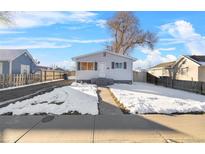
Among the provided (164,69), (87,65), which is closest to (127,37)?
(164,69)

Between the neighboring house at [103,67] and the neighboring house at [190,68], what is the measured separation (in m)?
5.93

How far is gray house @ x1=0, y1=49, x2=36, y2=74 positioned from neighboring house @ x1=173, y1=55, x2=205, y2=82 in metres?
15.1

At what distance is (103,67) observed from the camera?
23141 millimetres

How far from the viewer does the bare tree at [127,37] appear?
33478 mm

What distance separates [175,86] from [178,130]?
15.7 meters

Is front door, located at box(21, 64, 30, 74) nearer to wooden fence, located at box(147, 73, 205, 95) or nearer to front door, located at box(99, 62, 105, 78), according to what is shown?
front door, located at box(99, 62, 105, 78)

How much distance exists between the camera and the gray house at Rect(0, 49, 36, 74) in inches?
878

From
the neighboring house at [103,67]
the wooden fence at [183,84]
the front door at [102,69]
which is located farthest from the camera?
the neighboring house at [103,67]

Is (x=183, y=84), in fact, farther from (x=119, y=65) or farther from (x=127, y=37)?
(x=127, y=37)

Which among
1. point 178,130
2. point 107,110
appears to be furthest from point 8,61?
point 178,130

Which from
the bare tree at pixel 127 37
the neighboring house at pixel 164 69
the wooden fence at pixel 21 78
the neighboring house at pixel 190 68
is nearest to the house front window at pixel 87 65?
the wooden fence at pixel 21 78

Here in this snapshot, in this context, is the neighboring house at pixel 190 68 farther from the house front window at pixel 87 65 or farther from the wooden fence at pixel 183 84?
the house front window at pixel 87 65

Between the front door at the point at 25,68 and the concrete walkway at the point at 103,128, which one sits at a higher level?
the front door at the point at 25,68
